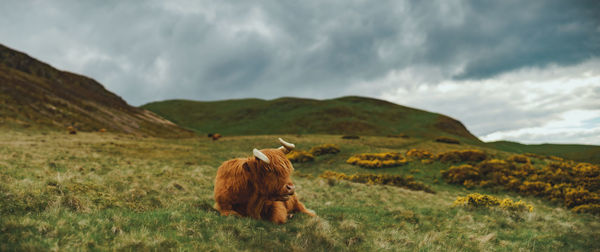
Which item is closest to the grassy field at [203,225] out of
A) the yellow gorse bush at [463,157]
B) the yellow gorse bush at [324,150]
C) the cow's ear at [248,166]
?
the cow's ear at [248,166]

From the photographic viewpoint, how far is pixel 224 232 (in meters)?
4.85

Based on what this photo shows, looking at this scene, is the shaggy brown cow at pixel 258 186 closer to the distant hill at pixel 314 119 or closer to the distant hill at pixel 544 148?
the distant hill at pixel 544 148

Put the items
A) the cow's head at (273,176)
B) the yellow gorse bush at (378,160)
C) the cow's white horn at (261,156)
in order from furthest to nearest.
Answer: the yellow gorse bush at (378,160), the cow's head at (273,176), the cow's white horn at (261,156)

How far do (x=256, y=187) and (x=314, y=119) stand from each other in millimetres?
85684

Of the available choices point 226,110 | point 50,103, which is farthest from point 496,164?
point 226,110

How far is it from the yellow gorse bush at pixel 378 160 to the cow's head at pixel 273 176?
810 inches

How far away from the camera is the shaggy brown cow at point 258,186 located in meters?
5.63

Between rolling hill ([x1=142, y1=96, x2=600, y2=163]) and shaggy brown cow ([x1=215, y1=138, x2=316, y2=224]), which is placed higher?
rolling hill ([x1=142, y1=96, x2=600, y2=163])

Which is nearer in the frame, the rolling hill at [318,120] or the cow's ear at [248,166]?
the cow's ear at [248,166]

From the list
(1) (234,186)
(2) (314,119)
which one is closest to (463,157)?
(1) (234,186)

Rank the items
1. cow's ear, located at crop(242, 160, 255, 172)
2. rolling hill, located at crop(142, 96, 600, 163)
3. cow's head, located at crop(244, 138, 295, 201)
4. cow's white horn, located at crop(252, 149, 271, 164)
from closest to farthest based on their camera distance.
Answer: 1. cow's white horn, located at crop(252, 149, 271, 164)
2. cow's head, located at crop(244, 138, 295, 201)
3. cow's ear, located at crop(242, 160, 255, 172)
4. rolling hill, located at crop(142, 96, 600, 163)

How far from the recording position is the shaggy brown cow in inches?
222

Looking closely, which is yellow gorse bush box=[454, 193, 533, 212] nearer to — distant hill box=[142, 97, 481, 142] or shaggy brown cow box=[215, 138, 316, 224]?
shaggy brown cow box=[215, 138, 316, 224]

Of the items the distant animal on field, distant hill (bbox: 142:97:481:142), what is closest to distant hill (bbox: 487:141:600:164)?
distant hill (bbox: 142:97:481:142)
